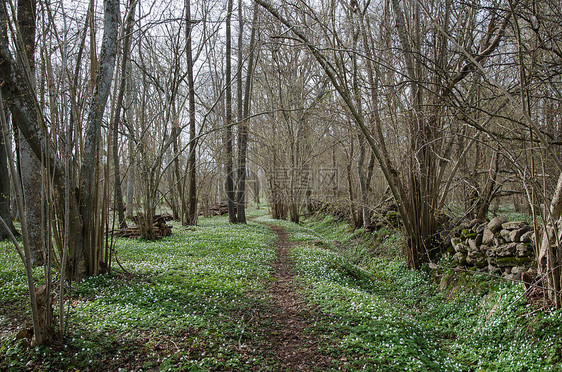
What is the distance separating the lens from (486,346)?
15.9 ft

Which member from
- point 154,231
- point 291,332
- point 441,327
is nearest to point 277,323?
point 291,332

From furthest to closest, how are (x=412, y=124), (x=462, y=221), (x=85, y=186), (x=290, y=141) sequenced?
(x=290, y=141)
(x=462, y=221)
(x=412, y=124)
(x=85, y=186)

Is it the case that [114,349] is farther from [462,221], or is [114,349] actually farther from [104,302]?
[462,221]

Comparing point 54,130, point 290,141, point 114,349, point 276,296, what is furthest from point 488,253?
point 290,141

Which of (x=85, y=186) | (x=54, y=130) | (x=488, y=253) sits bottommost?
(x=488, y=253)

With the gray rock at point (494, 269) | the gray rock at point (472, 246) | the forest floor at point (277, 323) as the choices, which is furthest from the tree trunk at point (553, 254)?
the gray rock at point (472, 246)

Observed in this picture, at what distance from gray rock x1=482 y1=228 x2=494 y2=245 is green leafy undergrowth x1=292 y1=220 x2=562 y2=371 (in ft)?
2.73

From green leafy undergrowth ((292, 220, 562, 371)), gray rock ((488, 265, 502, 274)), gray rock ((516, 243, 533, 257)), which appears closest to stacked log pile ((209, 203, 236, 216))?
green leafy undergrowth ((292, 220, 562, 371))

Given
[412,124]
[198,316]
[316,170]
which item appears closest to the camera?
[198,316]

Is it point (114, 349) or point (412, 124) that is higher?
point (412, 124)

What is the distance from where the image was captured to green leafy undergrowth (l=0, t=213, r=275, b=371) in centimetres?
392

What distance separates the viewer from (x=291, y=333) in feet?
17.3

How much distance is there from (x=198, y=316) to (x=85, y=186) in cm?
351

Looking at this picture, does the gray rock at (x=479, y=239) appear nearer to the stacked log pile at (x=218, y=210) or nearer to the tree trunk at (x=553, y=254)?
the tree trunk at (x=553, y=254)
